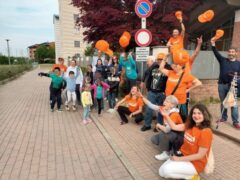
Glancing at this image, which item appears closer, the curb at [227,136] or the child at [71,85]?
the curb at [227,136]

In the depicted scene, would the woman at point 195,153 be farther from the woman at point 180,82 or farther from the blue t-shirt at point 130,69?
the blue t-shirt at point 130,69

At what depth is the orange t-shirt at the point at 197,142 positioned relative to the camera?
8.52 feet

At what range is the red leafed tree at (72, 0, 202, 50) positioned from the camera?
8086 millimetres

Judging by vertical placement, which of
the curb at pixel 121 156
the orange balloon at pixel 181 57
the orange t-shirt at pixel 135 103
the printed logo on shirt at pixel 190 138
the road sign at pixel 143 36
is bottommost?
the curb at pixel 121 156

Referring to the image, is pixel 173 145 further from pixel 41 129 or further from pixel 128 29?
pixel 128 29

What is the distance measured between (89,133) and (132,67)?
2.87m

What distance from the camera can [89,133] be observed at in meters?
5.05

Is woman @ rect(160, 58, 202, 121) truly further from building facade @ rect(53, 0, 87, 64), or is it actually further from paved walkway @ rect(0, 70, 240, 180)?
building facade @ rect(53, 0, 87, 64)

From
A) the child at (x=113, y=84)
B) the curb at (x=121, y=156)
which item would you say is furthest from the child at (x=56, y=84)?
the curb at (x=121, y=156)

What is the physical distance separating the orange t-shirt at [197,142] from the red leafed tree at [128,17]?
5.83 m

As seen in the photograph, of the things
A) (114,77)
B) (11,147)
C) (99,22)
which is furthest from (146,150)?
(99,22)

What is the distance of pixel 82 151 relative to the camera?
406 cm

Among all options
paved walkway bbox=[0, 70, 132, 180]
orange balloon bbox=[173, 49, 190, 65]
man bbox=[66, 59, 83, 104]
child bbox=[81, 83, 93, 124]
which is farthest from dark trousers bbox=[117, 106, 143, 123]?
man bbox=[66, 59, 83, 104]

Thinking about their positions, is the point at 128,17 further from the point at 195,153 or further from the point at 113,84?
the point at 195,153
